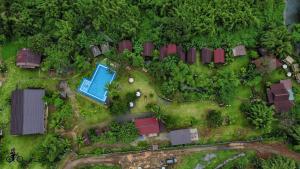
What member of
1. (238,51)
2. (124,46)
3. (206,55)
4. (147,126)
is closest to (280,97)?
(238,51)

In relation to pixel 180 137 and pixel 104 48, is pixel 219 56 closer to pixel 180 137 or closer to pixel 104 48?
pixel 180 137

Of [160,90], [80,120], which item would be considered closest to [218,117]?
[160,90]

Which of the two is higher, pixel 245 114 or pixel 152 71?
pixel 152 71

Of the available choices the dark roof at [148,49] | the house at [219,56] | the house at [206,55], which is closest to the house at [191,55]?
the house at [206,55]

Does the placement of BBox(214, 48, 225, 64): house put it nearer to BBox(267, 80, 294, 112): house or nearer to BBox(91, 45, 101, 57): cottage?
BBox(267, 80, 294, 112): house

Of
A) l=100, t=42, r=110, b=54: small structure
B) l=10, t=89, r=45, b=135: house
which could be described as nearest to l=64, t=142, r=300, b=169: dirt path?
l=10, t=89, r=45, b=135: house

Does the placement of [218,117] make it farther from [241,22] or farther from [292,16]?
[292,16]
